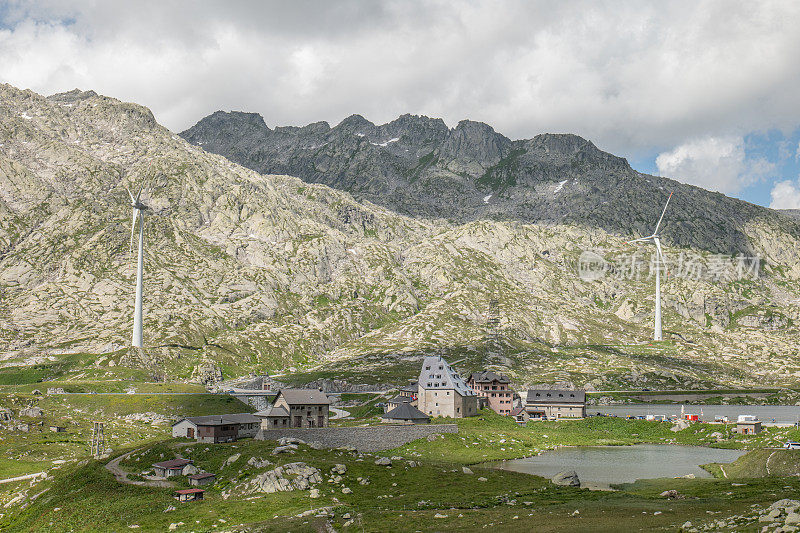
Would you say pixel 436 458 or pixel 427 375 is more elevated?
pixel 427 375

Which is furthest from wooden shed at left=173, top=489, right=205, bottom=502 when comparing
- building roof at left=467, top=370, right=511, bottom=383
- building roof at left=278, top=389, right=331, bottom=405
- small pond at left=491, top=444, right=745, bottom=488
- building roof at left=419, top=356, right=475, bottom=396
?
building roof at left=467, top=370, right=511, bottom=383

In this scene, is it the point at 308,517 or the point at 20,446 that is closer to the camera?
the point at 308,517

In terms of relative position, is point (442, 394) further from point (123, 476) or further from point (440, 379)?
point (123, 476)

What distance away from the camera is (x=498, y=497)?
246 feet

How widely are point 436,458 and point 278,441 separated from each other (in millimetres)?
29145

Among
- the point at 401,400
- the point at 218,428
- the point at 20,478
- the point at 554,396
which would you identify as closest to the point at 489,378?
the point at 554,396

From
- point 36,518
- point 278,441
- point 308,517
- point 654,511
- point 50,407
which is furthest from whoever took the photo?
point 50,407

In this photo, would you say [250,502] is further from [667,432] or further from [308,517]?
[667,432]

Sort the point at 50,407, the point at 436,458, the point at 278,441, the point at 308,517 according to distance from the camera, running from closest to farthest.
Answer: the point at 308,517
the point at 278,441
the point at 436,458
the point at 50,407

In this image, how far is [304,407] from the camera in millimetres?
124188

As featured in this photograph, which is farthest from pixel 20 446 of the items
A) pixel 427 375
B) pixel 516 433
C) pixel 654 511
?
pixel 654 511

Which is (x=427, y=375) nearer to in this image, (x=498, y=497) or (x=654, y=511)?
(x=498, y=497)

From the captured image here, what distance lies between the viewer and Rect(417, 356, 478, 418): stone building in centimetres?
15812

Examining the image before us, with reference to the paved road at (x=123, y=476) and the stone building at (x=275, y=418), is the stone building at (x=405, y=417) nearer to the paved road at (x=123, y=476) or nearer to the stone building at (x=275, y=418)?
the stone building at (x=275, y=418)
